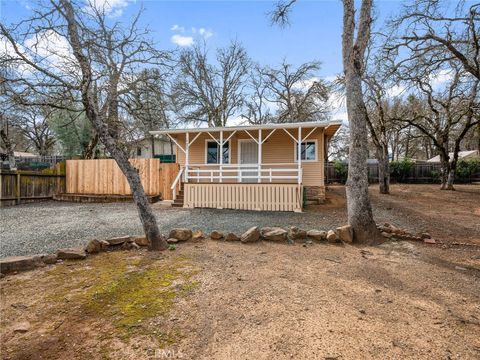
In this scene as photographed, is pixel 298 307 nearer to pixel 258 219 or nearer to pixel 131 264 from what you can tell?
pixel 131 264

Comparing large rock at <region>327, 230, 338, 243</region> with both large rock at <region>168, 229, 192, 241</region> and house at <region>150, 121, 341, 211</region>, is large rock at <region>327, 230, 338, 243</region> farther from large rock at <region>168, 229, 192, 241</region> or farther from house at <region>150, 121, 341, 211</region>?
house at <region>150, 121, 341, 211</region>

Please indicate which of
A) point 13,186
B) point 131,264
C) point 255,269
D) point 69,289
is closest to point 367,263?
point 255,269

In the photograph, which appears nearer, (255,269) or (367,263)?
(255,269)

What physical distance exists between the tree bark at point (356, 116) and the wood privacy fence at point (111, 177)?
7906 millimetres

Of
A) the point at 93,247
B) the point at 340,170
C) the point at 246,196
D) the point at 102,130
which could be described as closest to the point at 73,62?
the point at 102,130

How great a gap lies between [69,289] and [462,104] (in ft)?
51.7

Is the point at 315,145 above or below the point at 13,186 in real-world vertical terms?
above

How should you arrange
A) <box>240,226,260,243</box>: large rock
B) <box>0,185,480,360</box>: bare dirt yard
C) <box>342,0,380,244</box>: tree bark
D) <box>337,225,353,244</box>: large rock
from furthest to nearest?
<box>342,0,380,244</box>: tree bark
<box>337,225,353,244</box>: large rock
<box>240,226,260,243</box>: large rock
<box>0,185,480,360</box>: bare dirt yard


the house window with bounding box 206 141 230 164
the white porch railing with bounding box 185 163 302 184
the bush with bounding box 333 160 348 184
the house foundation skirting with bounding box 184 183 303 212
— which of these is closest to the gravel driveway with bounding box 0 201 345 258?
the house foundation skirting with bounding box 184 183 303 212

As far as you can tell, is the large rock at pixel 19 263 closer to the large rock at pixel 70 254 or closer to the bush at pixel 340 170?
the large rock at pixel 70 254

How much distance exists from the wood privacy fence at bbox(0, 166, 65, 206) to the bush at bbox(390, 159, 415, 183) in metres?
19.6

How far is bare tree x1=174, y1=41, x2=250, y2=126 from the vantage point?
20219mm

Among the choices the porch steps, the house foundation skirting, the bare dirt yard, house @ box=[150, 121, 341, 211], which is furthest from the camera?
the porch steps

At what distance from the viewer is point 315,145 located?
10805 mm
